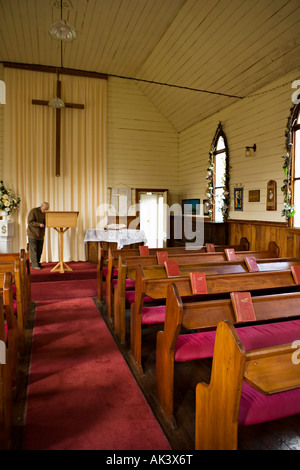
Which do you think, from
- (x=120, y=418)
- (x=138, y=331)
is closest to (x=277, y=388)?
(x=120, y=418)

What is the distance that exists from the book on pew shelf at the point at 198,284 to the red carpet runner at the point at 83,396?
91 cm

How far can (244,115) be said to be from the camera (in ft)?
22.4

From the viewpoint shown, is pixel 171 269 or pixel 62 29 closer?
pixel 171 269

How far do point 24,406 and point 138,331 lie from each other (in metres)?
1.06

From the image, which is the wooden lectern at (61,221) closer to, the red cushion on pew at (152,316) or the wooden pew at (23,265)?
the wooden pew at (23,265)

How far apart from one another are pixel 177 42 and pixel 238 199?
11.2ft

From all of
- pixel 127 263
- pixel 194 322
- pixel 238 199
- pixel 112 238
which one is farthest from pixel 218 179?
pixel 194 322

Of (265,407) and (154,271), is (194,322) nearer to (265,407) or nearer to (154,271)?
(265,407)

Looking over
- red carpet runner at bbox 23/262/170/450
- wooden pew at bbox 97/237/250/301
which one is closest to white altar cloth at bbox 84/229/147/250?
wooden pew at bbox 97/237/250/301

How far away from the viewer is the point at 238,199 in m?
7.07

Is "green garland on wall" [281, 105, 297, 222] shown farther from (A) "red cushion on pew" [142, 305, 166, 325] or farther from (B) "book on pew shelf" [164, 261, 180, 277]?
(A) "red cushion on pew" [142, 305, 166, 325]

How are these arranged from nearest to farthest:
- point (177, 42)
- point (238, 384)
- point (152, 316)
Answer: point (238, 384), point (152, 316), point (177, 42)

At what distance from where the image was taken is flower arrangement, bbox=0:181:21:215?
7656 millimetres
